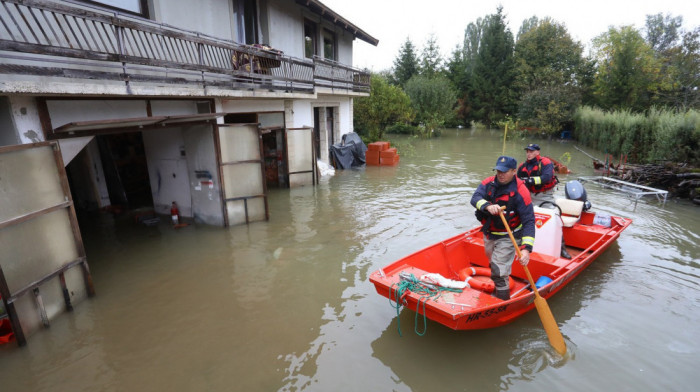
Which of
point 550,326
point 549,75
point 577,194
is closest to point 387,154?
point 577,194

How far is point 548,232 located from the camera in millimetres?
6414

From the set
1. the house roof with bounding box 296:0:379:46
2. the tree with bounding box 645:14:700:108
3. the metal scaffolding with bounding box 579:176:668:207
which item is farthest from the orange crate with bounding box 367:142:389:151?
the tree with bounding box 645:14:700:108

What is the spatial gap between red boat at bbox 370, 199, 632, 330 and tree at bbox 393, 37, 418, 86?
3948 centimetres

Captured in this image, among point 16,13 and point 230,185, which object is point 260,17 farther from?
point 16,13

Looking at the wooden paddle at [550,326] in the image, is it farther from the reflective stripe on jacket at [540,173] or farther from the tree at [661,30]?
the tree at [661,30]

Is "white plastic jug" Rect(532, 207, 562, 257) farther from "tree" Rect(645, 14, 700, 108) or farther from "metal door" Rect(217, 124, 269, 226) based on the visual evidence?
"tree" Rect(645, 14, 700, 108)

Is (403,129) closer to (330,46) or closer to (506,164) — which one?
(330,46)

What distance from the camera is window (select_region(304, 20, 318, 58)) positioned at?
16.0 m

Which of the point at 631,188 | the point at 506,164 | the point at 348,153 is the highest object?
the point at 506,164

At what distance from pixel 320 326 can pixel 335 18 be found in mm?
14623

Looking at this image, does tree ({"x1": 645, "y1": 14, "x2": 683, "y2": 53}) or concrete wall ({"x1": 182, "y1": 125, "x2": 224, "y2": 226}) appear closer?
concrete wall ({"x1": 182, "y1": 125, "x2": 224, "y2": 226})

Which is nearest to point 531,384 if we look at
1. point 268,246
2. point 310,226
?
point 268,246

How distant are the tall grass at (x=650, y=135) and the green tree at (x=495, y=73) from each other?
54.2 ft

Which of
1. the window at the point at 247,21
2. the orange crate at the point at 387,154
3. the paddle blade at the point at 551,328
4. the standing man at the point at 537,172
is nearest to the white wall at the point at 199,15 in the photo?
the window at the point at 247,21
